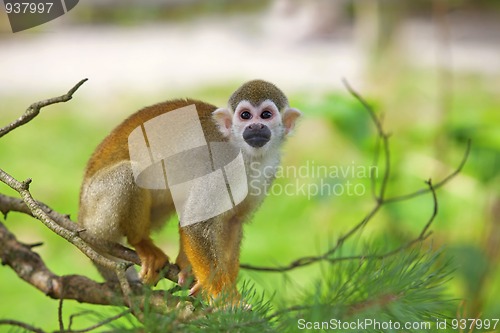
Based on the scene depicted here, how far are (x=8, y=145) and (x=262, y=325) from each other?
4.75 metres

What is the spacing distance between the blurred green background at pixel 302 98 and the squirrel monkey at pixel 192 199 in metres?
0.37

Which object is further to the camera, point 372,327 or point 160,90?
point 160,90

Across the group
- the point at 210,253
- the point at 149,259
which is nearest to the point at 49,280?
the point at 149,259

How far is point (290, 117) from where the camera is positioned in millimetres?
2279

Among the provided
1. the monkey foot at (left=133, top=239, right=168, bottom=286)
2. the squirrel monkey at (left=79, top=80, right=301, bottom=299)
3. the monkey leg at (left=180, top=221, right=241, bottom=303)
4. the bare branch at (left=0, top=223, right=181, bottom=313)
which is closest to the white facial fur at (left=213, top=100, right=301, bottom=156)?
the squirrel monkey at (left=79, top=80, right=301, bottom=299)

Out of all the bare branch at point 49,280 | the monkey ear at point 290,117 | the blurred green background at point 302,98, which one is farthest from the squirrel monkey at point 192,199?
the blurred green background at point 302,98

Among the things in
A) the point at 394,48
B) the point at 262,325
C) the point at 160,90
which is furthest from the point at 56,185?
the point at 262,325

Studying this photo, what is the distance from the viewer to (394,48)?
490 centimetres

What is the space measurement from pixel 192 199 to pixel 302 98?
184 cm

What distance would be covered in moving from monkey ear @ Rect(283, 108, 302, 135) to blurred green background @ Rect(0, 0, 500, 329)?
33 centimetres

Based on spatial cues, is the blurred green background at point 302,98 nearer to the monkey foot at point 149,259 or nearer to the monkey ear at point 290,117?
the monkey ear at point 290,117

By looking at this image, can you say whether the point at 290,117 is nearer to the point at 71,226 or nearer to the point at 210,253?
the point at 210,253

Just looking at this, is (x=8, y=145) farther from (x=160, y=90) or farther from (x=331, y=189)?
(x=331, y=189)

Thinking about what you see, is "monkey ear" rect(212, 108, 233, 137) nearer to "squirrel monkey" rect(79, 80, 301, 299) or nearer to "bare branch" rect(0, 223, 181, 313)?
"squirrel monkey" rect(79, 80, 301, 299)
